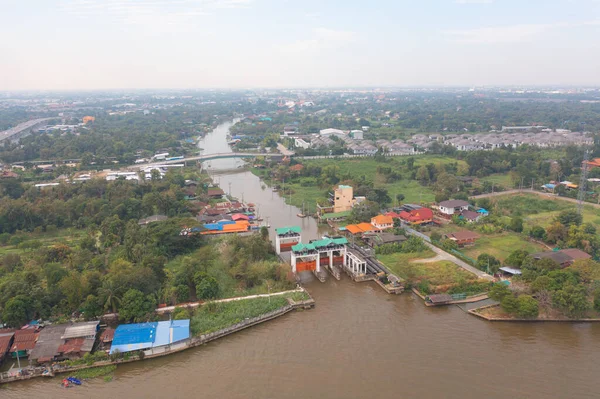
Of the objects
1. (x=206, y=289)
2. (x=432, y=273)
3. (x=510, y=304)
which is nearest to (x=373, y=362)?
(x=510, y=304)

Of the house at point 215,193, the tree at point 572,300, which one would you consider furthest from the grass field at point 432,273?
the house at point 215,193

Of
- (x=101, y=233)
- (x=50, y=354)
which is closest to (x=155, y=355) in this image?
(x=50, y=354)

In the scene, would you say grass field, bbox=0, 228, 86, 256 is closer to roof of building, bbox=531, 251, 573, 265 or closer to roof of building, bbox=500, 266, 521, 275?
roof of building, bbox=500, 266, 521, 275

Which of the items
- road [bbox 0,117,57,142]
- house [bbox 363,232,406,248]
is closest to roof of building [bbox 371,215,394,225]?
house [bbox 363,232,406,248]

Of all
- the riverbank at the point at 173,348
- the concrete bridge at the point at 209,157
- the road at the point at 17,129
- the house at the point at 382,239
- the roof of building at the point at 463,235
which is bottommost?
the riverbank at the point at 173,348

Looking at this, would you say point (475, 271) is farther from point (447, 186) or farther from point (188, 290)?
point (447, 186)

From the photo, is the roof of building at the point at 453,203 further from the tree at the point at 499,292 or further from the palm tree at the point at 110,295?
the palm tree at the point at 110,295

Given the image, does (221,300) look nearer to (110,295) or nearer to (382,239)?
(110,295)
